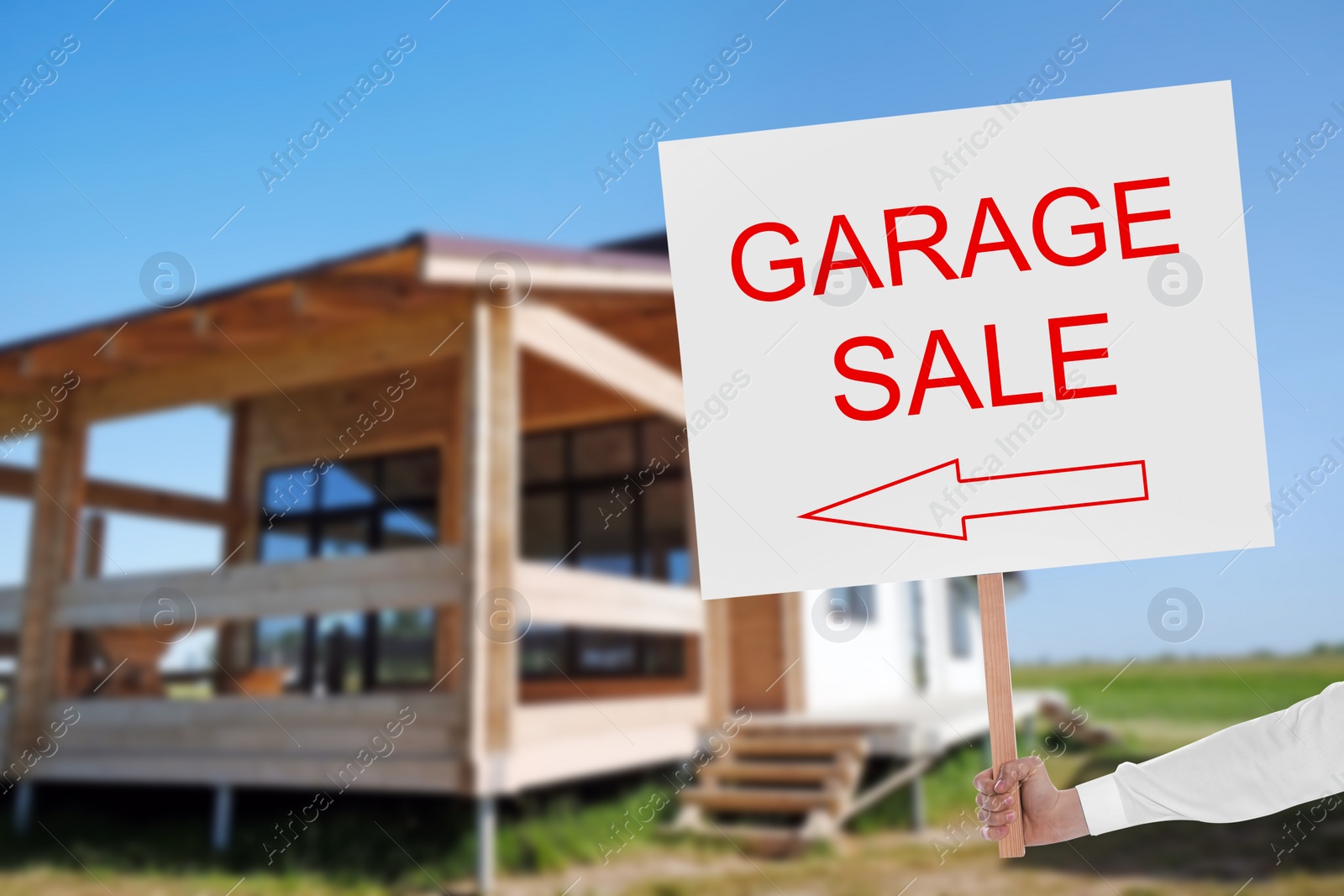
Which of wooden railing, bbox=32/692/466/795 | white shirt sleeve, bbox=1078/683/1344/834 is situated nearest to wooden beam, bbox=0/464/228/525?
wooden railing, bbox=32/692/466/795

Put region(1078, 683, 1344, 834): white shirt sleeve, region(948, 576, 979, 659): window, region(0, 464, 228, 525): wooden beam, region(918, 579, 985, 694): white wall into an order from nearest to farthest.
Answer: region(1078, 683, 1344, 834): white shirt sleeve → region(0, 464, 228, 525): wooden beam → region(918, 579, 985, 694): white wall → region(948, 576, 979, 659): window

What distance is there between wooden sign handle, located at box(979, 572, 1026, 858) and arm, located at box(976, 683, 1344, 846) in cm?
2

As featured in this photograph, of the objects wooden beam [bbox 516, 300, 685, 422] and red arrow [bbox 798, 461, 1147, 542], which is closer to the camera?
red arrow [bbox 798, 461, 1147, 542]

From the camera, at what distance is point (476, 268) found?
5.71m

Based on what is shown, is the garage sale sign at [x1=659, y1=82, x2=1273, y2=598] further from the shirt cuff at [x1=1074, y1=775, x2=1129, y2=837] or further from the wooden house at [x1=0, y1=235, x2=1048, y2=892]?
the wooden house at [x1=0, y1=235, x2=1048, y2=892]

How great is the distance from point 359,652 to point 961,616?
1256 centimetres

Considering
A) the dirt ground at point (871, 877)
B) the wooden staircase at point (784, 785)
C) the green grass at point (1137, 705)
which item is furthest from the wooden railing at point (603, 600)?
the green grass at point (1137, 705)

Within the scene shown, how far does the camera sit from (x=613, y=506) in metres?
8.29

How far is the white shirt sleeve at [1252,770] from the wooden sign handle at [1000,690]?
0.51 feet

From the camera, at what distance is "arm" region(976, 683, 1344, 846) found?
134cm

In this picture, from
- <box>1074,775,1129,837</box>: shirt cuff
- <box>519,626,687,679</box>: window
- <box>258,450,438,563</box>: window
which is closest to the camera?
<box>1074,775,1129,837</box>: shirt cuff

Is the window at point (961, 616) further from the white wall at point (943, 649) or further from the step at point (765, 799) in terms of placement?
the step at point (765, 799)

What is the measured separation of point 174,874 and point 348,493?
3781 mm

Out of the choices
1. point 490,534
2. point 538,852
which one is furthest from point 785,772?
point 490,534
